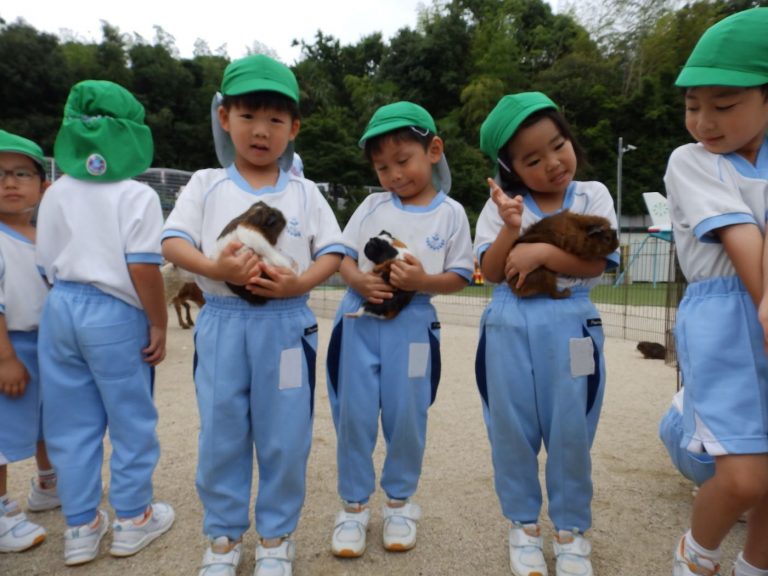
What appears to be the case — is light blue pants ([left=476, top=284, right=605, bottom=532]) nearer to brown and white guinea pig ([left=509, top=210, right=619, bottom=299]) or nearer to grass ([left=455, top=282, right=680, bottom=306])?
brown and white guinea pig ([left=509, top=210, right=619, bottom=299])

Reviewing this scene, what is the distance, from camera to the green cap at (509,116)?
6.45 ft

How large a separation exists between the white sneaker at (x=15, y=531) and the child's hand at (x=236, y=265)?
1.40 meters

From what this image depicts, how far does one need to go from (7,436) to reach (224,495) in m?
0.99

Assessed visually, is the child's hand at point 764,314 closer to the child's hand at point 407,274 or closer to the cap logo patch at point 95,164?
the child's hand at point 407,274

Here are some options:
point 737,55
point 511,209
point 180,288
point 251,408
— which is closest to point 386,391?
point 251,408

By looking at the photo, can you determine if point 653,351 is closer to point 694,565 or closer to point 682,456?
point 682,456

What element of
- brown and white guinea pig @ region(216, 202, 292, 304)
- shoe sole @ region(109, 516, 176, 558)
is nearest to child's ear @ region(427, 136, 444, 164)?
brown and white guinea pig @ region(216, 202, 292, 304)

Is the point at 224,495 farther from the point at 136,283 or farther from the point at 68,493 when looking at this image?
the point at 136,283

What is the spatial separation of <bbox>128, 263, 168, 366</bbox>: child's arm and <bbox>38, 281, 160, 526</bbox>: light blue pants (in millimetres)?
64

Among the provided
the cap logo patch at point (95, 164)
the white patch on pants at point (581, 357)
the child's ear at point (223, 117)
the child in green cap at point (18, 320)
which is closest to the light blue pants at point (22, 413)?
the child in green cap at point (18, 320)

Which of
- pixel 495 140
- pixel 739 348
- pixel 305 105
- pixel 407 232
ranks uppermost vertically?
pixel 305 105

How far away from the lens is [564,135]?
6.64 feet

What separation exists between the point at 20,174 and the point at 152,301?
0.80 metres

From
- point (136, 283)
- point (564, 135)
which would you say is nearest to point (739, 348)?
point (564, 135)
